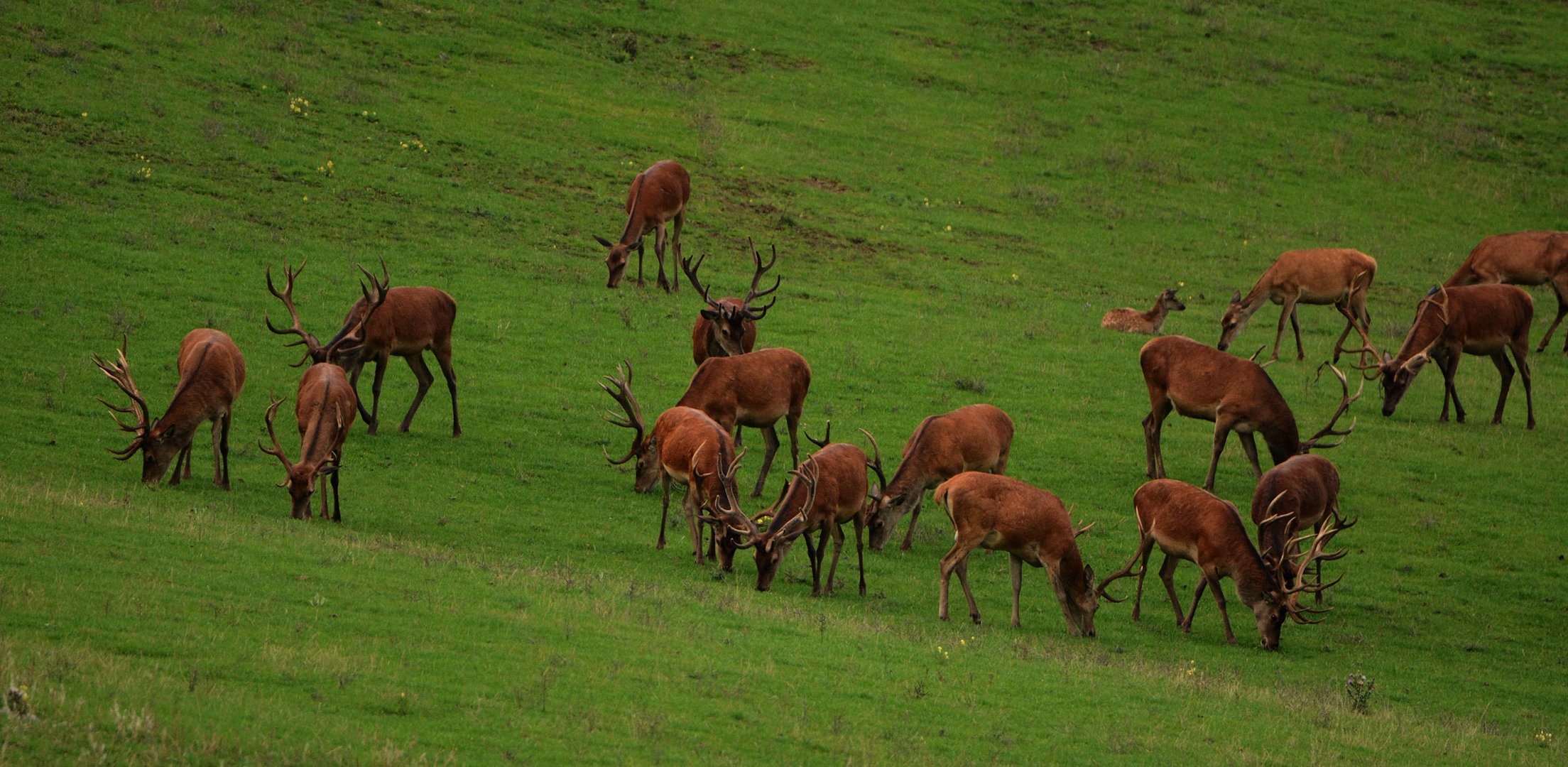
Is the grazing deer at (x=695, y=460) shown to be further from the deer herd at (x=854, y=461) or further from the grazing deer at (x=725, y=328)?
the grazing deer at (x=725, y=328)

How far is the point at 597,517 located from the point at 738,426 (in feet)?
9.15

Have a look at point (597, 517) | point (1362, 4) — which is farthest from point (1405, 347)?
point (1362, 4)

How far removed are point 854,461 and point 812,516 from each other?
1145 millimetres

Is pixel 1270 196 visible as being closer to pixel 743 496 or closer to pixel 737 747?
pixel 743 496

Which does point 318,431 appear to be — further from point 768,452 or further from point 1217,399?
point 1217,399

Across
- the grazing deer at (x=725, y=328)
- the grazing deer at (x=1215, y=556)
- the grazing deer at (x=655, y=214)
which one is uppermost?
the grazing deer at (x=655, y=214)

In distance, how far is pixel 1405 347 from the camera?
23359mm

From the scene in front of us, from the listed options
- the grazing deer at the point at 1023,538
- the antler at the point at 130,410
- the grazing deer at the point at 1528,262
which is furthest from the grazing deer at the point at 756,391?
the grazing deer at the point at 1528,262

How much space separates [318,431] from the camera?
1523 cm

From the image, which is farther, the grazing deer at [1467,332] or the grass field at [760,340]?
the grazing deer at [1467,332]

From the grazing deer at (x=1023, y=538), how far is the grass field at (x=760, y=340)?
45 centimetres

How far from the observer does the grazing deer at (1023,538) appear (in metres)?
14.6

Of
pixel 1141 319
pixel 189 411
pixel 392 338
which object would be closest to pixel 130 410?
pixel 189 411

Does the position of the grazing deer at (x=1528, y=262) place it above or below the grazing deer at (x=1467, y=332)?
above
